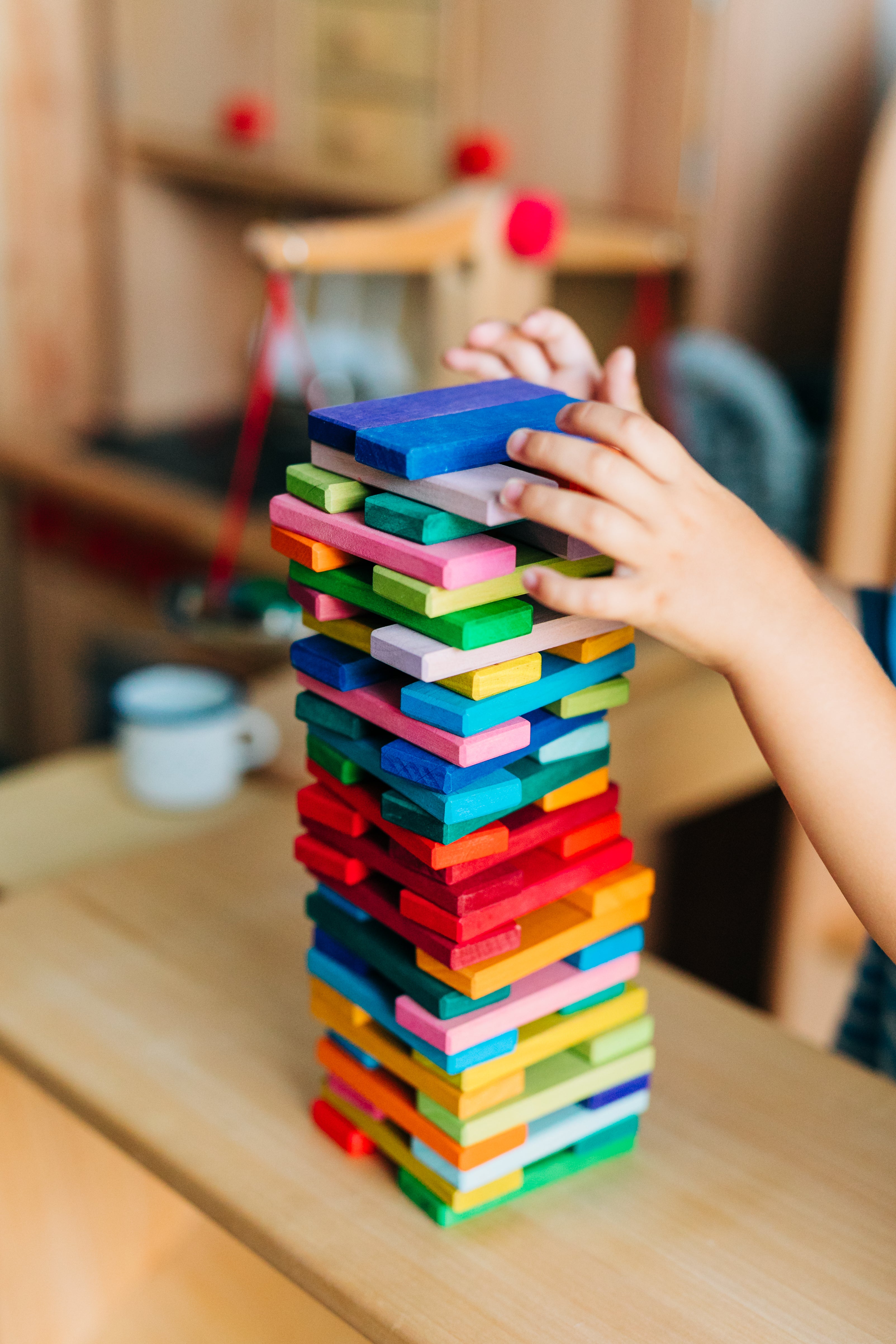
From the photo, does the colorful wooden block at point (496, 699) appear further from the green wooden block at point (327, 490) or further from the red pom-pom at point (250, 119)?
the red pom-pom at point (250, 119)

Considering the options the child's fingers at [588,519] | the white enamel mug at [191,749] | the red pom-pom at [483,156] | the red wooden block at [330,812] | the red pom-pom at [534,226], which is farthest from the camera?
the red pom-pom at [483,156]

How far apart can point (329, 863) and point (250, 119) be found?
179 centimetres

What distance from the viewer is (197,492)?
200cm

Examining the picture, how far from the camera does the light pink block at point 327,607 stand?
0.50 meters

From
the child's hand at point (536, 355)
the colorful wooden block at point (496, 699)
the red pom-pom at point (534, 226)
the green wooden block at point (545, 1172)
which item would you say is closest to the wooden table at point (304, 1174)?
the green wooden block at point (545, 1172)

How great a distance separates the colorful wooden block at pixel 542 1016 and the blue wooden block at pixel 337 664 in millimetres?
124

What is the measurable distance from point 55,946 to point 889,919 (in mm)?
435

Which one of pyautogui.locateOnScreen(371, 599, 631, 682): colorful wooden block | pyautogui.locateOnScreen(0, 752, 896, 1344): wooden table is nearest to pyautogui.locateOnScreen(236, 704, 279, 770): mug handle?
pyautogui.locateOnScreen(0, 752, 896, 1344): wooden table

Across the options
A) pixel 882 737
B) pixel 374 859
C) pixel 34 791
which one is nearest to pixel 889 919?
pixel 882 737

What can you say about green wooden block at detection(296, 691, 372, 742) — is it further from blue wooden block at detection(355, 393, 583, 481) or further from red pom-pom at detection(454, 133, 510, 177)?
red pom-pom at detection(454, 133, 510, 177)

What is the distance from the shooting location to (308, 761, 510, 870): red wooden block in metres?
0.47

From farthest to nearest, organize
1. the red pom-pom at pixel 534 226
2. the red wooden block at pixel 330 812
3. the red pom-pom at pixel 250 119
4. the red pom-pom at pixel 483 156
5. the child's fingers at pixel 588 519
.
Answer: the red pom-pom at pixel 250 119 < the red pom-pom at pixel 483 156 < the red pom-pom at pixel 534 226 < the red wooden block at pixel 330 812 < the child's fingers at pixel 588 519

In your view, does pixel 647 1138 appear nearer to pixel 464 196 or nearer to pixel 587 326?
pixel 464 196

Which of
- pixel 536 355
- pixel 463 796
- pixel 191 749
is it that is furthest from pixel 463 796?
pixel 191 749
